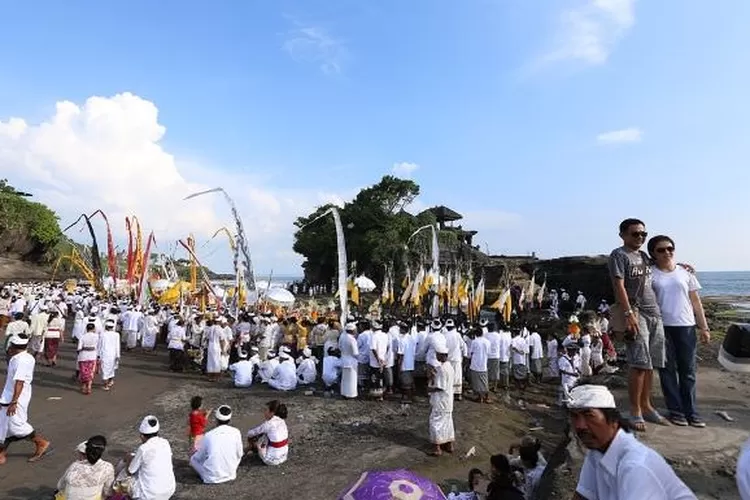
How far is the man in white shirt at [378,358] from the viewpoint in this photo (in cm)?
1188

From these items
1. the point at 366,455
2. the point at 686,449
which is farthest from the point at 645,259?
the point at 366,455

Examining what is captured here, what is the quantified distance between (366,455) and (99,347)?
7.91 metres

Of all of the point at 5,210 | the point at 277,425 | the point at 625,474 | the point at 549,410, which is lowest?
the point at 549,410

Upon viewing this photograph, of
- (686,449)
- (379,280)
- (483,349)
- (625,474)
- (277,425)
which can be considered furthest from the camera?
(379,280)

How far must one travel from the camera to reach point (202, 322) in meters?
16.1

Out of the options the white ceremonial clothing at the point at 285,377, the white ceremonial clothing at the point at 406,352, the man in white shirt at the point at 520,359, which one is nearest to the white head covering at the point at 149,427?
the white ceremonial clothing at the point at 285,377

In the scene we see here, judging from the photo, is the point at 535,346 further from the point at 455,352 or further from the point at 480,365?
the point at 455,352

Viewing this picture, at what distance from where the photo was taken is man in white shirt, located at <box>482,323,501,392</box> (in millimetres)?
13094

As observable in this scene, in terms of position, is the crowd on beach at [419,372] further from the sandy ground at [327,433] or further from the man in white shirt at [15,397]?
the sandy ground at [327,433]

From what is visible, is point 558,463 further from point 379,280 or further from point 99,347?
point 379,280

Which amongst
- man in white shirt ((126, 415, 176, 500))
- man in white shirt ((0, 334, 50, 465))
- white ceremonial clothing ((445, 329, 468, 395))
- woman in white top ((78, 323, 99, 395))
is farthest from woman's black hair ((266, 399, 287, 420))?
woman in white top ((78, 323, 99, 395))

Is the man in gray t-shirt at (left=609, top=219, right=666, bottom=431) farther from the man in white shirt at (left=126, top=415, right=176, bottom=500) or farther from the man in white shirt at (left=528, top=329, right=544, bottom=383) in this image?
the man in white shirt at (left=528, top=329, right=544, bottom=383)

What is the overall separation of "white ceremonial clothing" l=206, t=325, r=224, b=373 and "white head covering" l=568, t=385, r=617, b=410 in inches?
496

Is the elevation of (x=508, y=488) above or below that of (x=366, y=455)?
above
